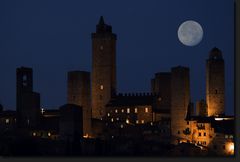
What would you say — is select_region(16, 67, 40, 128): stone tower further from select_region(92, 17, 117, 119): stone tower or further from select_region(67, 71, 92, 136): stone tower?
select_region(92, 17, 117, 119): stone tower

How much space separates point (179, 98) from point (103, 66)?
10887 mm

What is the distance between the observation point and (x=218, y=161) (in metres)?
22.8

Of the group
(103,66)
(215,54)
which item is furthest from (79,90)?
(215,54)

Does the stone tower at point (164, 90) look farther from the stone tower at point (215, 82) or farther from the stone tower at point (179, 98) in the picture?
the stone tower at point (179, 98)

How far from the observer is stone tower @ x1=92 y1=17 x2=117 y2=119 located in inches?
2319

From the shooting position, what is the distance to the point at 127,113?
56375 mm

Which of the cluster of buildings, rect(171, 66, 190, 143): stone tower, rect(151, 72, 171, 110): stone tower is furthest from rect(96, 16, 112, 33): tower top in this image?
rect(171, 66, 190, 143): stone tower

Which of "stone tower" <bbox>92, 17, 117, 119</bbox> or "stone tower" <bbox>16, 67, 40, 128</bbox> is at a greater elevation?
"stone tower" <bbox>92, 17, 117, 119</bbox>

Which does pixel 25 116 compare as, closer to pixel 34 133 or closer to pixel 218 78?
pixel 34 133

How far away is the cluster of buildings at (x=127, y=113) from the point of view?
4750 centimetres

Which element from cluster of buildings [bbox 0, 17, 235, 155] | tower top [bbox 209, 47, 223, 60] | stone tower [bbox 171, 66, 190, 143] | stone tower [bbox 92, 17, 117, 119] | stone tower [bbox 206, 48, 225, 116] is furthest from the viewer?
stone tower [bbox 92, 17, 117, 119]

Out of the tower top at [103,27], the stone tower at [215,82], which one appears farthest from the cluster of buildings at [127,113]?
the tower top at [103,27]

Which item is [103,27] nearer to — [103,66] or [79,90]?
[103,66]

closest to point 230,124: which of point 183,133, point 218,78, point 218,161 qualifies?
point 183,133
